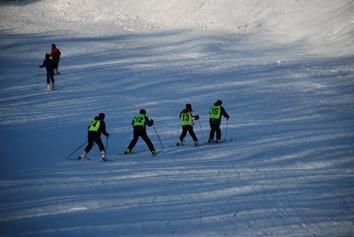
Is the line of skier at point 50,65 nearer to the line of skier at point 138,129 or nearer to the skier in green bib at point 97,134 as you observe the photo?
the line of skier at point 138,129

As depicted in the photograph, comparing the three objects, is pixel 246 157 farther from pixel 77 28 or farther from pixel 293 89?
pixel 77 28

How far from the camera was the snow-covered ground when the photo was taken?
831 cm

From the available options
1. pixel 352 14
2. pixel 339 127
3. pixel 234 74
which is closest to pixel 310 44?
pixel 352 14

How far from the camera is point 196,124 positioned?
57.1 ft

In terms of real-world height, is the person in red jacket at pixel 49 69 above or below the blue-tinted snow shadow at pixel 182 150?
above

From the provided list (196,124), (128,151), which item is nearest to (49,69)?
(196,124)

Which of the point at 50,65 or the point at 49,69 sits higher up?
the point at 50,65

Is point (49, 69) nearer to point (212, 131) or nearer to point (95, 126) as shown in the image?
point (95, 126)

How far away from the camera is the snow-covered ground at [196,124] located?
27.3ft

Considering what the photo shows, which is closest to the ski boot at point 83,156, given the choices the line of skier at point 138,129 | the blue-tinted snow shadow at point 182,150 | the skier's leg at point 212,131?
the line of skier at point 138,129

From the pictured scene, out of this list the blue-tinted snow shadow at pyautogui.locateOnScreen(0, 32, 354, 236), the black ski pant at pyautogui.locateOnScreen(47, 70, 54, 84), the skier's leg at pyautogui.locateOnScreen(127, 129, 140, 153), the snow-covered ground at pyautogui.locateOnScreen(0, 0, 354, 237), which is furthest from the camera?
the black ski pant at pyautogui.locateOnScreen(47, 70, 54, 84)

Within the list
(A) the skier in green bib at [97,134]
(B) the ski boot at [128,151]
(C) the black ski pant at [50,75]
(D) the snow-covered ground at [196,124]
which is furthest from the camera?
(C) the black ski pant at [50,75]

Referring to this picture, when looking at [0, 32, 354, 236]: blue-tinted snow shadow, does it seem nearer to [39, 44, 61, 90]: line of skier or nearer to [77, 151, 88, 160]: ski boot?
[77, 151, 88, 160]: ski boot

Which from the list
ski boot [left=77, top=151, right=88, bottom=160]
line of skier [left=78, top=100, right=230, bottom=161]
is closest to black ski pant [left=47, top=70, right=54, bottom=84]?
line of skier [left=78, top=100, right=230, bottom=161]
